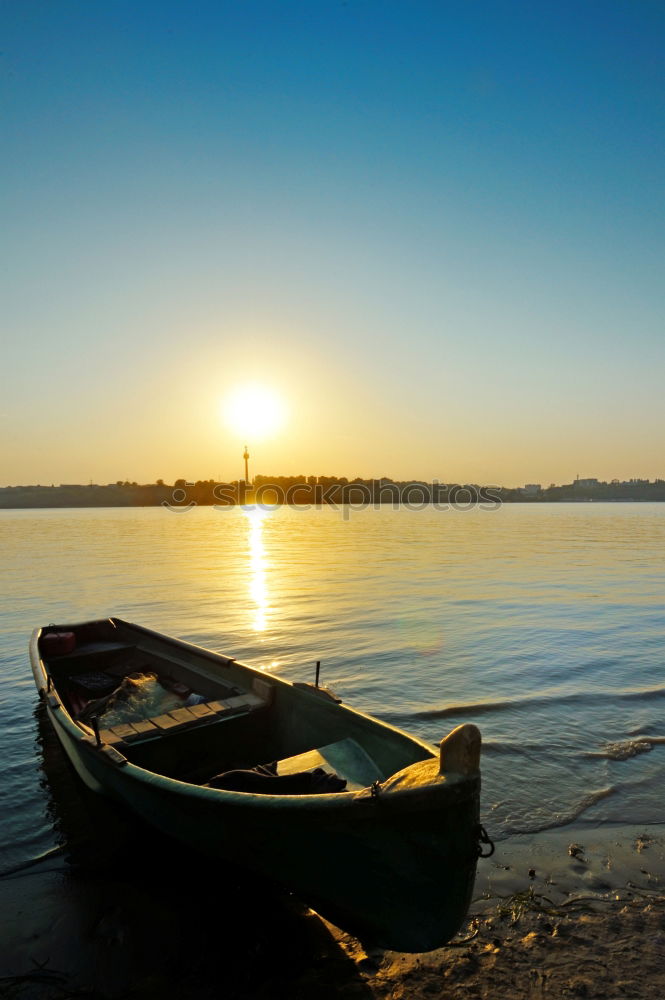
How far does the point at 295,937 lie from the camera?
5.33 m

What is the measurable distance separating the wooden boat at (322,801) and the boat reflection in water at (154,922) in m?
0.58

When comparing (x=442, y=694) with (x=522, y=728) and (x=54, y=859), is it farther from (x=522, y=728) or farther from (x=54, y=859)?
(x=54, y=859)

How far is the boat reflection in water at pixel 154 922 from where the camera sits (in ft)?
16.2

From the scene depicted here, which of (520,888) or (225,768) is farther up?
(225,768)

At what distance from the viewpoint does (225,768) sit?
747 cm

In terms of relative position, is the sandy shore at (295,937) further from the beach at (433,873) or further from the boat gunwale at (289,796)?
the boat gunwale at (289,796)

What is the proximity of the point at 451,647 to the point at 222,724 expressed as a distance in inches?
436

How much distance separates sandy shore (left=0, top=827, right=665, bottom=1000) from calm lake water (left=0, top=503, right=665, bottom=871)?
1.11m

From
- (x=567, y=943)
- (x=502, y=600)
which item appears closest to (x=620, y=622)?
(x=502, y=600)

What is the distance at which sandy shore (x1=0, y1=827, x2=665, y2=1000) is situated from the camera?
186 inches

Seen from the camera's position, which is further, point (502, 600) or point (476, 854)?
point (502, 600)

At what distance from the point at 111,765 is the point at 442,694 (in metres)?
8.71

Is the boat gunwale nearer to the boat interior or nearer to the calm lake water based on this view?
the boat interior

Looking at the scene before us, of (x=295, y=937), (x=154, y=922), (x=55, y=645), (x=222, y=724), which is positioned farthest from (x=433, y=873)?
(x=55, y=645)
